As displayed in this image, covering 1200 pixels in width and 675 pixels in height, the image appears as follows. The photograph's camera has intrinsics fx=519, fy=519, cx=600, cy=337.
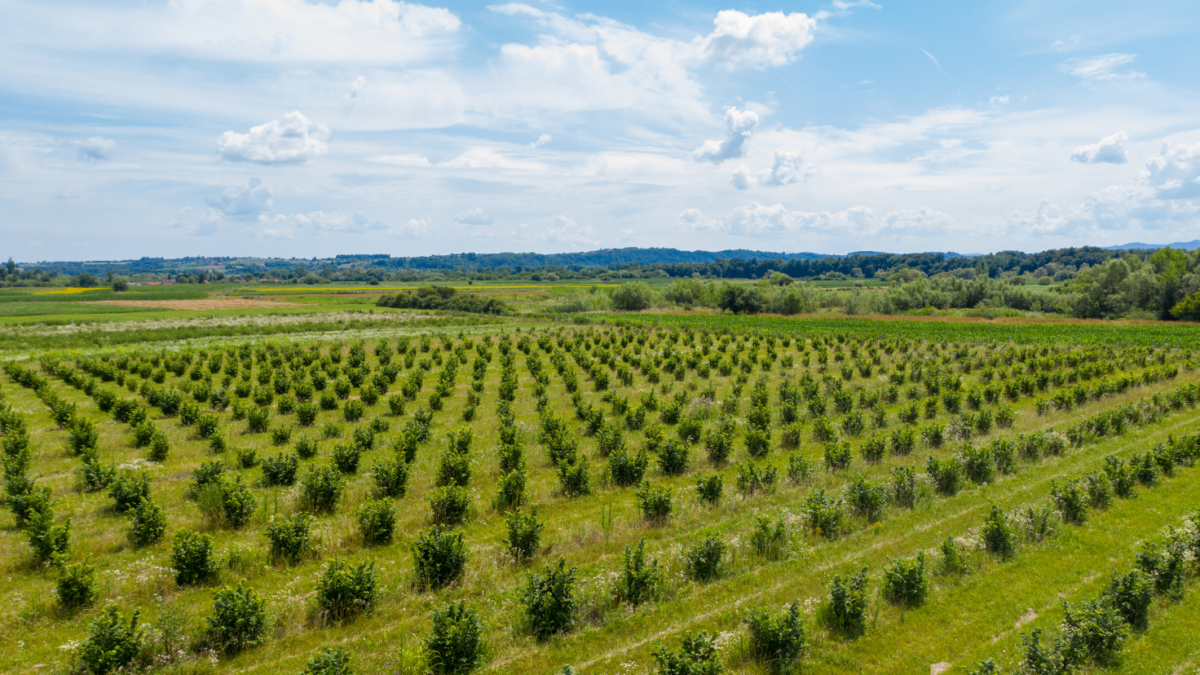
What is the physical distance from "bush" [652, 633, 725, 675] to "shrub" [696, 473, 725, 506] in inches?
261

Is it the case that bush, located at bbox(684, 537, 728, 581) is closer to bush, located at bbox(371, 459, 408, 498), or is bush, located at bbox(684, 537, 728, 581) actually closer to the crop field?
the crop field

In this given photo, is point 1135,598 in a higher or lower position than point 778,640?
higher

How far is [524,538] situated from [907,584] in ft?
25.3

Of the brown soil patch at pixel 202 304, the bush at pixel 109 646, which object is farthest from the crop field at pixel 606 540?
the brown soil patch at pixel 202 304

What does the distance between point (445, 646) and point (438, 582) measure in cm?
283

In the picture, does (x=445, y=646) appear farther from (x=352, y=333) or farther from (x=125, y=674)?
(x=352, y=333)

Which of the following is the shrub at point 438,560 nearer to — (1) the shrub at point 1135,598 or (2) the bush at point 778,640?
(2) the bush at point 778,640

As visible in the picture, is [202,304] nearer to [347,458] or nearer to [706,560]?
[347,458]

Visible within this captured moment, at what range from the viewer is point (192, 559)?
10297 millimetres

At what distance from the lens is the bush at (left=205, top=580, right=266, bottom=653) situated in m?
8.35

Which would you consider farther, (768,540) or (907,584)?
(768,540)

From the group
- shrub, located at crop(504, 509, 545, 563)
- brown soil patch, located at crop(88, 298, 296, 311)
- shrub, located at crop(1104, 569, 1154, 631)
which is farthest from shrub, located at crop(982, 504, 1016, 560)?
brown soil patch, located at crop(88, 298, 296, 311)

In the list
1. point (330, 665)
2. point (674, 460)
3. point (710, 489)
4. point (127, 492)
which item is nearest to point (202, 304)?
point (127, 492)

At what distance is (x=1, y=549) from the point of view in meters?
11.5
